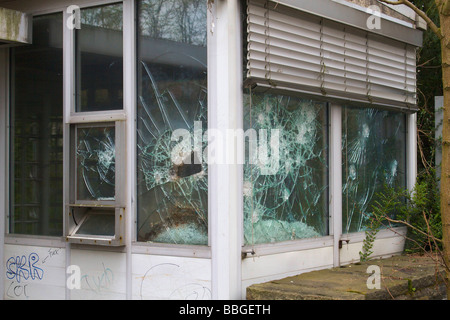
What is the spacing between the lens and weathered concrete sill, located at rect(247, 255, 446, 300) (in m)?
5.35

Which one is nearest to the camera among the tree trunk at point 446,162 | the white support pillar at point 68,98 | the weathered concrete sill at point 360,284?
the tree trunk at point 446,162

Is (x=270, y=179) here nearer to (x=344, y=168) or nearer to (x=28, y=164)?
(x=344, y=168)

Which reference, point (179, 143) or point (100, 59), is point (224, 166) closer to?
point (179, 143)

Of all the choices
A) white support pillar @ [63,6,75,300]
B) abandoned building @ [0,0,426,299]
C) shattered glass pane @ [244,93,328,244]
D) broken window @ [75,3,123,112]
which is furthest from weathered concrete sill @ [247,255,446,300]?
broken window @ [75,3,123,112]

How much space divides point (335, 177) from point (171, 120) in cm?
203

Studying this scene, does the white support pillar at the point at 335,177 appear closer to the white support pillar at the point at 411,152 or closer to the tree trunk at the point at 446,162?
the white support pillar at the point at 411,152

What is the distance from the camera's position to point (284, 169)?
6293 millimetres

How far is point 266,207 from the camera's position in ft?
20.0

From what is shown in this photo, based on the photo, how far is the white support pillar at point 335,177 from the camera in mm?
6816

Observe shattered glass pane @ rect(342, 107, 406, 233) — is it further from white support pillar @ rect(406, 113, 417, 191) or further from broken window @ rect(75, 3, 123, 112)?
broken window @ rect(75, 3, 123, 112)

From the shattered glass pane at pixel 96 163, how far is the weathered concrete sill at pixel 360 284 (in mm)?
1728

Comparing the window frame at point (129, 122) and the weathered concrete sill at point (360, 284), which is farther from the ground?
the window frame at point (129, 122)

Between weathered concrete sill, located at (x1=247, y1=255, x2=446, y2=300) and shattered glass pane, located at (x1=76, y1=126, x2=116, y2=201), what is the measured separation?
173 cm

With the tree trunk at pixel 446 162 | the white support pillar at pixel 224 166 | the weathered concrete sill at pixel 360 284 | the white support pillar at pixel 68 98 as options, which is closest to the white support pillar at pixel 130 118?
the white support pillar at pixel 68 98
